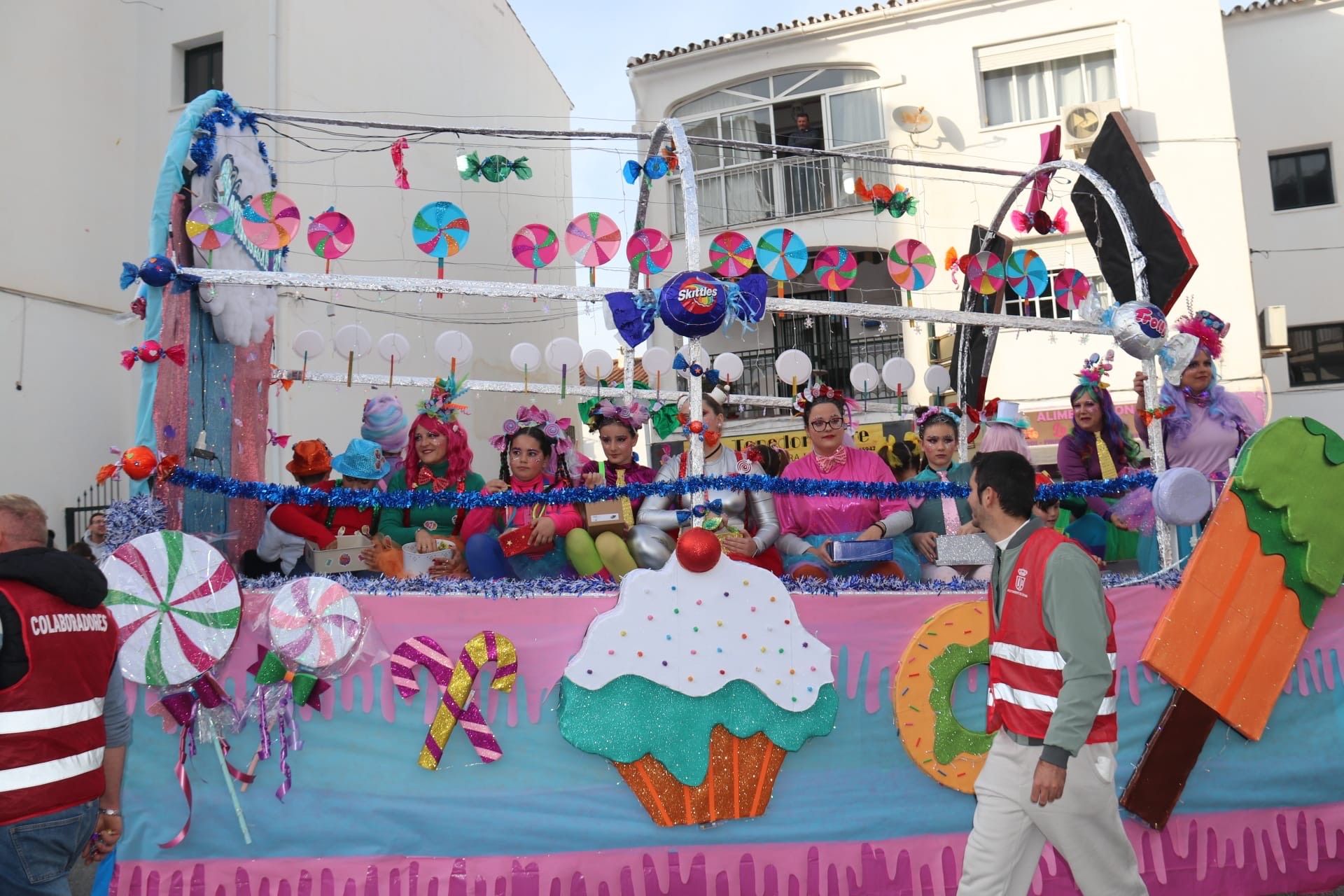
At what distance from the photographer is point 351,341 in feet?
21.1

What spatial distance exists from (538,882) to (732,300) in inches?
95.4

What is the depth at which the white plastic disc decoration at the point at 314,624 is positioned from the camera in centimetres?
387

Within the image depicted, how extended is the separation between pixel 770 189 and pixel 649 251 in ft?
31.0

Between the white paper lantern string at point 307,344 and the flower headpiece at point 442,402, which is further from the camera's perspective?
the white paper lantern string at point 307,344

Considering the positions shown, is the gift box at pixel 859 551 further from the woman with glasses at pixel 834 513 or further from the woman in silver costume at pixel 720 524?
the woman in silver costume at pixel 720 524

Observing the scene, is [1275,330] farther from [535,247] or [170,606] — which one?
[170,606]

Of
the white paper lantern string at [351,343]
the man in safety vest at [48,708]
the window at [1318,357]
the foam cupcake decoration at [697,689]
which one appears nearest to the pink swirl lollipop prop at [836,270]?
the foam cupcake decoration at [697,689]

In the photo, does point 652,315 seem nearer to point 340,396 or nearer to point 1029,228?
point 1029,228

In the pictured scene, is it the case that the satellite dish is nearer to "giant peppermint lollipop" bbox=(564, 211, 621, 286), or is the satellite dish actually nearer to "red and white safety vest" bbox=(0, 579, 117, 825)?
"giant peppermint lollipop" bbox=(564, 211, 621, 286)

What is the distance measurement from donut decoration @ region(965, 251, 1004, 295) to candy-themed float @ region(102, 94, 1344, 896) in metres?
2.34

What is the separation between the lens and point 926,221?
44.8 feet

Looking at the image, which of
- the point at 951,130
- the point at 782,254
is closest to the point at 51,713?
the point at 782,254

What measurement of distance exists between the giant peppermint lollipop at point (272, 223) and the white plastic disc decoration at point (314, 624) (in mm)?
1621

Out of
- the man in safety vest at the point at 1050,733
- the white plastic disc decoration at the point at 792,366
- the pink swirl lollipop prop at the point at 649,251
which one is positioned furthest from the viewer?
the white plastic disc decoration at the point at 792,366
